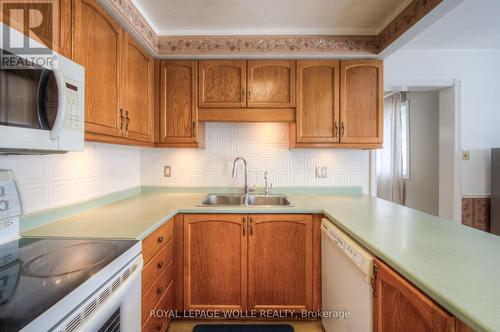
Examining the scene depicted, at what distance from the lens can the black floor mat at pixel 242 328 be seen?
5.74 feet

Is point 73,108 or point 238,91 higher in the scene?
point 238,91

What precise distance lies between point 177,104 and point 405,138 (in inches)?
142

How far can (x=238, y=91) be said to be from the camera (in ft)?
6.97

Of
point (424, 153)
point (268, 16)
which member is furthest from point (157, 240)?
point (424, 153)

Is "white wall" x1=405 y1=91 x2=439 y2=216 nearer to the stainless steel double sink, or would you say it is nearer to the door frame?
the door frame

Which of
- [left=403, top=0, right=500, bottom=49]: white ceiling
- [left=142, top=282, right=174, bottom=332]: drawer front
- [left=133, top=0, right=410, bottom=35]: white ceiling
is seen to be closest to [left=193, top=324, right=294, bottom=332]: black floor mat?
[left=142, top=282, right=174, bottom=332]: drawer front

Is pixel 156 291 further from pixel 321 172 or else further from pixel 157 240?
pixel 321 172

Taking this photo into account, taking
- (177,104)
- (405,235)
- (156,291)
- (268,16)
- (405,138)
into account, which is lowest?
(156,291)

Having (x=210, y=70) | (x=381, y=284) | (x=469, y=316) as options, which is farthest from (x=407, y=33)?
(x=469, y=316)

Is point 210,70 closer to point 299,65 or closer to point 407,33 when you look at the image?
point 299,65

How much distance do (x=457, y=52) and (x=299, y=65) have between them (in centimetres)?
181

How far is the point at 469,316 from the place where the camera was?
598 mm

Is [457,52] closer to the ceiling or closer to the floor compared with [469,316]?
closer to the ceiling

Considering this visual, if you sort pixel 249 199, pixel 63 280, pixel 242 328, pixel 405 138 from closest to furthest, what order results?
1. pixel 63 280
2. pixel 242 328
3. pixel 249 199
4. pixel 405 138
